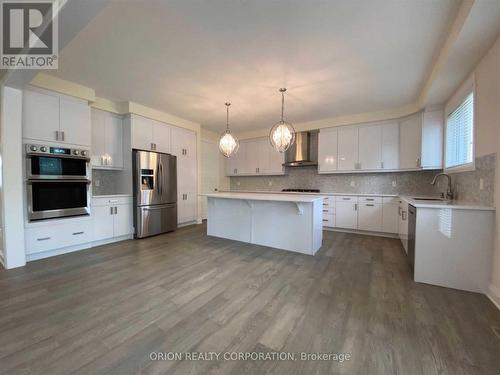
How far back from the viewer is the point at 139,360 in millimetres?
1315

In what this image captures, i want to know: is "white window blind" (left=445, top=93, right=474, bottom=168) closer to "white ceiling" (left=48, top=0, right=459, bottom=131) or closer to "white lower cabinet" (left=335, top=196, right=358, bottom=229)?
"white ceiling" (left=48, top=0, right=459, bottom=131)

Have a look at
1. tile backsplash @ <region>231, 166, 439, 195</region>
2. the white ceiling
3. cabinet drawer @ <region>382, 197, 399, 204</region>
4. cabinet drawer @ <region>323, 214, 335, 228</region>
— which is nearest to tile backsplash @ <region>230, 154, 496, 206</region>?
tile backsplash @ <region>231, 166, 439, 195</region>

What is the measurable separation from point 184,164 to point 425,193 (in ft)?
17.6

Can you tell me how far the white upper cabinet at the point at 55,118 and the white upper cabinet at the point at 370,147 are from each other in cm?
533

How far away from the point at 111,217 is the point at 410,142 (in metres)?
5.92

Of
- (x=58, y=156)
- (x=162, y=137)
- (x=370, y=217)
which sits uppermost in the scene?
(x=162, y=137)

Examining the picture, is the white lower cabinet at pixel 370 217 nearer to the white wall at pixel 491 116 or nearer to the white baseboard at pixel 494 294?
the white wall at pixel 491 116

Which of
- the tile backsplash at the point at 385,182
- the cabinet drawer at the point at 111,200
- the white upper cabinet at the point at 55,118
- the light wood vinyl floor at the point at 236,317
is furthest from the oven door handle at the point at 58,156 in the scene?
the tile backsplash at the point at 385,182

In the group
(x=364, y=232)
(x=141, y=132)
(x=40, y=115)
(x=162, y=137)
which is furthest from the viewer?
(x=162, y=137)

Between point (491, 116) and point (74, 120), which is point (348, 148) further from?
point (74, 120)

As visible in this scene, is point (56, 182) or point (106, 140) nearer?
point (56, 182)

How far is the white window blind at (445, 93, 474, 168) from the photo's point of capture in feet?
8.80

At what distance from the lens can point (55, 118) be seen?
3115mm

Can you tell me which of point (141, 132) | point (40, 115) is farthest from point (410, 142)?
point (40, 115)
